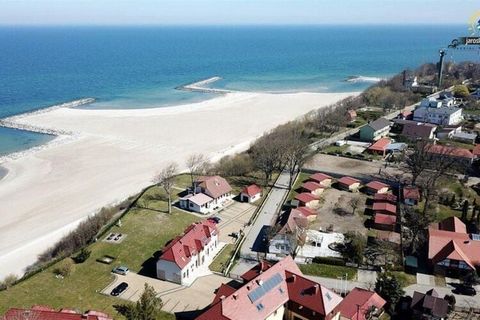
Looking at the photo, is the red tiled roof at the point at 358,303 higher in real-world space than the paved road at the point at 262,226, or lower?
higher

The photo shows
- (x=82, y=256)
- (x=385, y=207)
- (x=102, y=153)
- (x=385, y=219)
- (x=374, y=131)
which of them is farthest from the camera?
(x=374, y=131)

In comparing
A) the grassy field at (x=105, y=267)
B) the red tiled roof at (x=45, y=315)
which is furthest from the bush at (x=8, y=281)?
the red tiled roof at (x=45, y=315)

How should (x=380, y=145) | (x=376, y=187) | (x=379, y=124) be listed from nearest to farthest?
1. (x=376, y=187)
2. (x=380, y=145)
3. (x=379, y=124)

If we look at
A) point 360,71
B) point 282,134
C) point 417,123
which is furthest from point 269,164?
point 360,71

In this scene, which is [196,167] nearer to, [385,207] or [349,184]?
[349,184]

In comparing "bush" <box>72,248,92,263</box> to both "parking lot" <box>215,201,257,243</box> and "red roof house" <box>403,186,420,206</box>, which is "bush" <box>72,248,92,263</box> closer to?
"parking lot" <box>215,201,257,243</box>

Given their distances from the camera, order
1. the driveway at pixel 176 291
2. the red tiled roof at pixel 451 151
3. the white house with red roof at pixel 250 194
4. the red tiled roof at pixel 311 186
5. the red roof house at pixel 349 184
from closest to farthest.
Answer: the driveway at pixel 176 291, the white house with red roof at pixel 250 194, the red tiled roof at pixel 311 186, the red roof house at pixel 349 184, the red tiled roof at pixel 451 151

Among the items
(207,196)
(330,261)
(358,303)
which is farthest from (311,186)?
(358,303)

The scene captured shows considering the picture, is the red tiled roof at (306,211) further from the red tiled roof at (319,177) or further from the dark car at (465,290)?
the dark car at (465,290)
